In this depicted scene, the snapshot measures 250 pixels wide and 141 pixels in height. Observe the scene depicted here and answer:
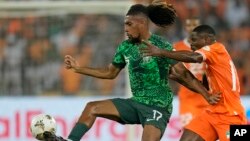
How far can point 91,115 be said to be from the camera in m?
11.7

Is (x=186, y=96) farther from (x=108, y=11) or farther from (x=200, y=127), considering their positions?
(x=200, y=127)

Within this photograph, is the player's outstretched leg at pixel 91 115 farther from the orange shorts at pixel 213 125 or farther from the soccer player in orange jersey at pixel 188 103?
the soccer player in orange jersey at pixel 188 103

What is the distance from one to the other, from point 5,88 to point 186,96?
10.0ft

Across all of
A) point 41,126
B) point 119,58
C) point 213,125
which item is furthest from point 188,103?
point 41,126

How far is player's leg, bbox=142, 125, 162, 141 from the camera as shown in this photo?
1167cm

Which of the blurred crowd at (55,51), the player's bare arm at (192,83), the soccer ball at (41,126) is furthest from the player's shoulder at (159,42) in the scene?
the blurred crowd at (55,51)

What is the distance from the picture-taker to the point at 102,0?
1722cm

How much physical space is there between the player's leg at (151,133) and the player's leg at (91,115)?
14.4 inches

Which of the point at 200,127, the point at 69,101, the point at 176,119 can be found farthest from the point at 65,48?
the point at 200,127

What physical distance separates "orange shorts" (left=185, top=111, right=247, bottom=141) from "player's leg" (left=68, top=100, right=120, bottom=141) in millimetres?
1069

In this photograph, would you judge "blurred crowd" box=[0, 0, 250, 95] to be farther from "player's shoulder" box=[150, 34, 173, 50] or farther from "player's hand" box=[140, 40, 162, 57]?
"player's hand" box=[140, 40, 162, 57]

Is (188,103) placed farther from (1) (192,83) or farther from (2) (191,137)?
(1) (192,83)

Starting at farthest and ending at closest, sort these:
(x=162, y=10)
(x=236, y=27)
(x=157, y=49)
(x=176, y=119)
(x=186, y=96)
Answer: (x=236, y=27) → (x=176, y=119) → (x=186, y=96) → (x=162, y=10) → (x=157, y=49)

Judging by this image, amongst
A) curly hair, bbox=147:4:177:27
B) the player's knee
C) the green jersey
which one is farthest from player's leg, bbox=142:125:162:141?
curly hair, bbox=147:4:177:27
